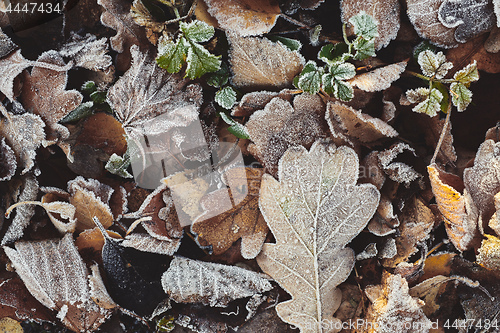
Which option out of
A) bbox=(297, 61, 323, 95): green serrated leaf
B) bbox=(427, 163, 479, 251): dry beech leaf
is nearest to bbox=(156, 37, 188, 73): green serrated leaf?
bbox=(297, 61, 323, 95): green serrated leaf

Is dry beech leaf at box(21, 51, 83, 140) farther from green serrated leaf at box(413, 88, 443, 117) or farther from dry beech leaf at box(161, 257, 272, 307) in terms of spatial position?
green serrated leaf at box(413, 88, 443, 117)

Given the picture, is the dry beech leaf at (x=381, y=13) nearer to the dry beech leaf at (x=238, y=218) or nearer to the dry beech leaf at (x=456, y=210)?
the dry beech leaf at (x=456, y=210)

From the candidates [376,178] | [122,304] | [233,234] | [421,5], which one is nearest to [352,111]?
[376,178]

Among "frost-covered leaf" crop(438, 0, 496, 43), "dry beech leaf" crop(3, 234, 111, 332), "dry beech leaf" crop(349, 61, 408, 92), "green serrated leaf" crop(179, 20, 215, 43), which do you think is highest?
"frost-covered leaf" crop(438, 0, 496, 43)

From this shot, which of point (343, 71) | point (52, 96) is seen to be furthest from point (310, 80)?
point (52, 96)

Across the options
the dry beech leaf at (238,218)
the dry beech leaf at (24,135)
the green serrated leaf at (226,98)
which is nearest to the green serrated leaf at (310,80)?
the green serrated leaf at (226,98)

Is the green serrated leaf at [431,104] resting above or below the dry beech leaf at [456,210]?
above
